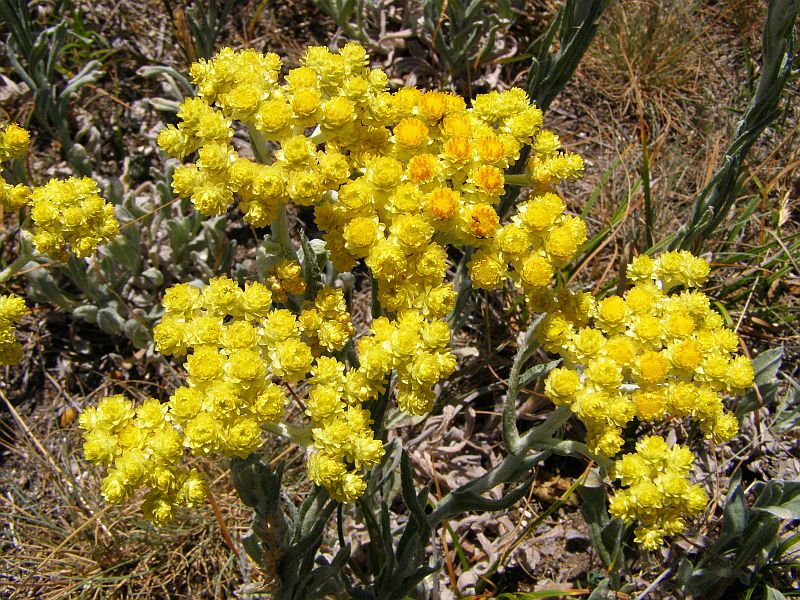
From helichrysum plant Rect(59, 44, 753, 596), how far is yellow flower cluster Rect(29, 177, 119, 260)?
0.01 meters

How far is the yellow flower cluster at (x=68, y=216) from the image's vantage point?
80.3 inches

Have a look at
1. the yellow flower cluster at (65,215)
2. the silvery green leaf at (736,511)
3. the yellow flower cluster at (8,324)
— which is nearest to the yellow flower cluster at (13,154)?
the yellow flower cluster at (65,215)

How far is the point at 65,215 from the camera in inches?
80.3

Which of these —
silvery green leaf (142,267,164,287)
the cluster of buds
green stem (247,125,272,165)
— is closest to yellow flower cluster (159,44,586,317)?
green stem (247,125,272,165)

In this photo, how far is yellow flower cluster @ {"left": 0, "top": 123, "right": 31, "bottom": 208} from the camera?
2.10 meters

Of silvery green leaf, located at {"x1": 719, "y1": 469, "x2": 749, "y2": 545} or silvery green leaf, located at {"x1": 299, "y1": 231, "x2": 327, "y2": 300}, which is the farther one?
silvery green leaf, located at {"x1": 719, "y1": 469, "x2": 749, "y2": 545}

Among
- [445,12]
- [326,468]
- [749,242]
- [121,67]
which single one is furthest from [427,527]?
[121,67]

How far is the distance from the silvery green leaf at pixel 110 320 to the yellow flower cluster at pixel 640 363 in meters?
1.91

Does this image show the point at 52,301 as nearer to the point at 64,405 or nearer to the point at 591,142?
the point at 64,405

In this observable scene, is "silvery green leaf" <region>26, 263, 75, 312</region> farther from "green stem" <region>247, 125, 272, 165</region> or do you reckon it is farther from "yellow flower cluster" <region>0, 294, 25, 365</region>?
"green stem" <region>247, 125, 272, 165</region>

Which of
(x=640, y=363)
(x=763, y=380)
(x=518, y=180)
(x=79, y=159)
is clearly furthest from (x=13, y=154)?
(x=763, y=380)

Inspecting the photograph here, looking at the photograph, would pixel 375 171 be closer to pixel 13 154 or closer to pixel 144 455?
pixel 144 455

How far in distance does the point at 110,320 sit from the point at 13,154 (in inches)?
39.4

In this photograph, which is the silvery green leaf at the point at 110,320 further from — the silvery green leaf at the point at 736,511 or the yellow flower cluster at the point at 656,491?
the silvery green leaf at the point at 736,511
